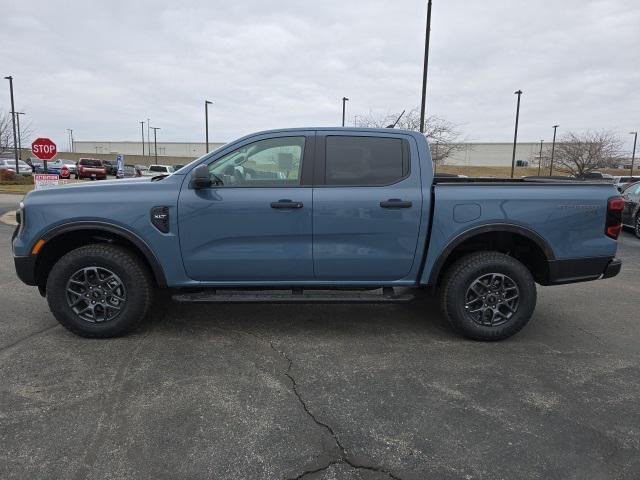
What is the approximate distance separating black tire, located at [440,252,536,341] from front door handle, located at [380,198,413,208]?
748 mm

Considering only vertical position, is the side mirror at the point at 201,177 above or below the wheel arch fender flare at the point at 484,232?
above

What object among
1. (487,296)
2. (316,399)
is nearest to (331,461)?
(316,399)

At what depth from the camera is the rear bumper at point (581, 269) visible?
161 inches

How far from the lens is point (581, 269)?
13.6 feet

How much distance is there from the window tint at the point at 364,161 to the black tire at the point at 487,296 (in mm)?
1024

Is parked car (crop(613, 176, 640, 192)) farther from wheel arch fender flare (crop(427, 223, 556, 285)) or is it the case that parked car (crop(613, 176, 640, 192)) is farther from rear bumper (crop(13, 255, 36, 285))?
rear bumper (crop(13, 255, 36, 285))

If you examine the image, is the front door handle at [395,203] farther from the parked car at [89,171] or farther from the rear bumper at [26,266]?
the parked car at [89,171]

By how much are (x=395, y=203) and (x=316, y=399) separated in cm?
172

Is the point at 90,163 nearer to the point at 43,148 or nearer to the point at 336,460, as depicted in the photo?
the point at 43,148

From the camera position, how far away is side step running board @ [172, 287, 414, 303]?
3.99 meters

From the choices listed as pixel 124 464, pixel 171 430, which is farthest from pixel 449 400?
pixel 124 464

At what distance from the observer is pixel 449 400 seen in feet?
10.2

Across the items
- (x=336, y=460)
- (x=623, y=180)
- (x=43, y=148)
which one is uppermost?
(x=43, y=148)

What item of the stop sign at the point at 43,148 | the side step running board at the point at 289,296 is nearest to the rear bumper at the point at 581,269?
the side step running board at the point at 289,296
